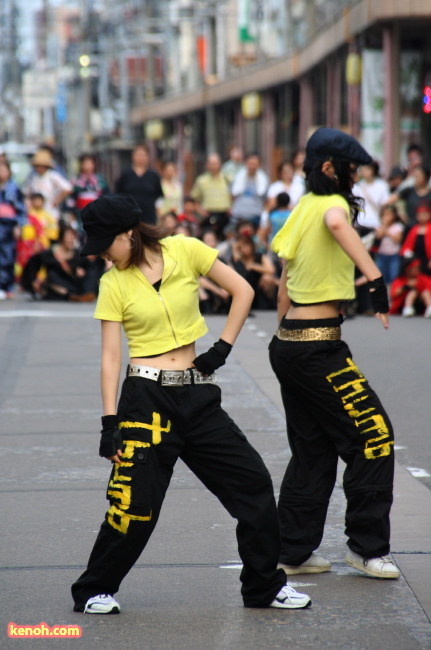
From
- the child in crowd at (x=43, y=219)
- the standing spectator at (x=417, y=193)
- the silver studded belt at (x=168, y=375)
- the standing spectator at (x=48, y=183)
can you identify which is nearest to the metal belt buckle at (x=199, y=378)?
the silver studded belt at (x=168, y=375)

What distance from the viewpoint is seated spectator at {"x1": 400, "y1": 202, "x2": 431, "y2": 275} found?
47.5 feet

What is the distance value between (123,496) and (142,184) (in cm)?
1148

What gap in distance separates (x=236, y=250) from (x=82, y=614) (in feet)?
37.4

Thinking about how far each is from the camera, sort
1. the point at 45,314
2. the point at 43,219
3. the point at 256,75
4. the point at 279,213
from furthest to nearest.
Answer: the point at 256,75, the point at 43,219, the point at 279,213, the point at 45,314

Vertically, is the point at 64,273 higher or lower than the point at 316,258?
lower

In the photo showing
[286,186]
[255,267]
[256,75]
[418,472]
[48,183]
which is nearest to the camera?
[418,472]

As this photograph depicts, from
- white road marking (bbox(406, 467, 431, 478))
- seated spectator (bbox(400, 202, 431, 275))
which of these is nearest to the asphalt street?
white road marking (bbox(406, 467, 431, 478))

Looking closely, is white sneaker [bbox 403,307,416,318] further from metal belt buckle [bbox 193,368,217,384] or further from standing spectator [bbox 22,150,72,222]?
metal belt buckle [bbox 193,368,217,384]

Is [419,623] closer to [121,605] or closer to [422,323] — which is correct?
[121,605]

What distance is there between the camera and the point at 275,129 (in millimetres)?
35406

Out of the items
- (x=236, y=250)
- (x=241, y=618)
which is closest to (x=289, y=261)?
(x=241, y=618)

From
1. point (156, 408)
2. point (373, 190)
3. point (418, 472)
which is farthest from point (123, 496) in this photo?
point (373, 190)

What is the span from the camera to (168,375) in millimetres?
4203

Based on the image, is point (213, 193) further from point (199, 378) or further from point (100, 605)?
point (100, 605)
